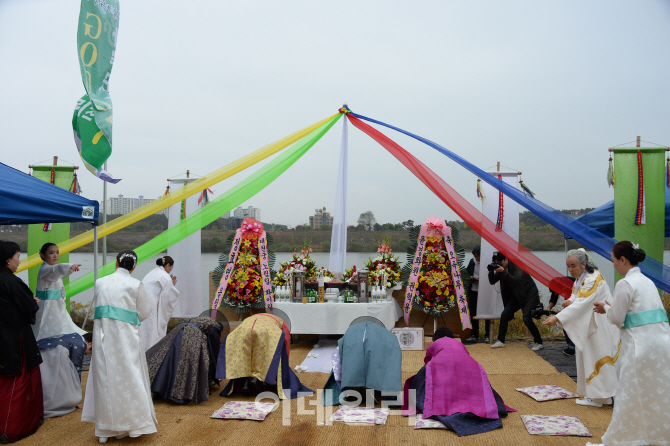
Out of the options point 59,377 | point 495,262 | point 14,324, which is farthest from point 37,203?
point 495,262

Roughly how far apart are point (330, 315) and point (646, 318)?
417 cm

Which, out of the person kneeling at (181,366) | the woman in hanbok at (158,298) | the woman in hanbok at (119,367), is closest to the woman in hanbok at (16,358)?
the woman in hanbok at (119,367)

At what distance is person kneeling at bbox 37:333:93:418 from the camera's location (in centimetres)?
454

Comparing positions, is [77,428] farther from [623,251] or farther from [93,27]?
[623,251]

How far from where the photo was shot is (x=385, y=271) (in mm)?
7473

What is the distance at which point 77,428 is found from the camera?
423 cm

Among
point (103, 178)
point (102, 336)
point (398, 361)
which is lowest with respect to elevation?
point (398, 361)

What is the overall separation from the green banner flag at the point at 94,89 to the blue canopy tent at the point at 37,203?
371mm

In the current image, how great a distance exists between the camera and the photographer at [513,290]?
7105 mm

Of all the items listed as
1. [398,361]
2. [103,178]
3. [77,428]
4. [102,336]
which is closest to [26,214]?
[103,178]

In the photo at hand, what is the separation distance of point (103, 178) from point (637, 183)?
20.2 feet

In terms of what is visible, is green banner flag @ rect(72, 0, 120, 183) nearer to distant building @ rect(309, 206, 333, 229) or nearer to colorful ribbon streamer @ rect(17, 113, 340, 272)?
colorful ribbon streamer @ rect(17, 113, 340, 272)

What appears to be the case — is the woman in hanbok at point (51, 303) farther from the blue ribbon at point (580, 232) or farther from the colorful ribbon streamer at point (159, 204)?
the blue ribbon at point (580, 232)

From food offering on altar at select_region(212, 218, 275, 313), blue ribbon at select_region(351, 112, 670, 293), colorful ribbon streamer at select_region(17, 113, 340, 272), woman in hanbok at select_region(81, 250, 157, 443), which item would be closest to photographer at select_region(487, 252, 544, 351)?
blue ribbon at select_region(351, 112, 670, 293)
